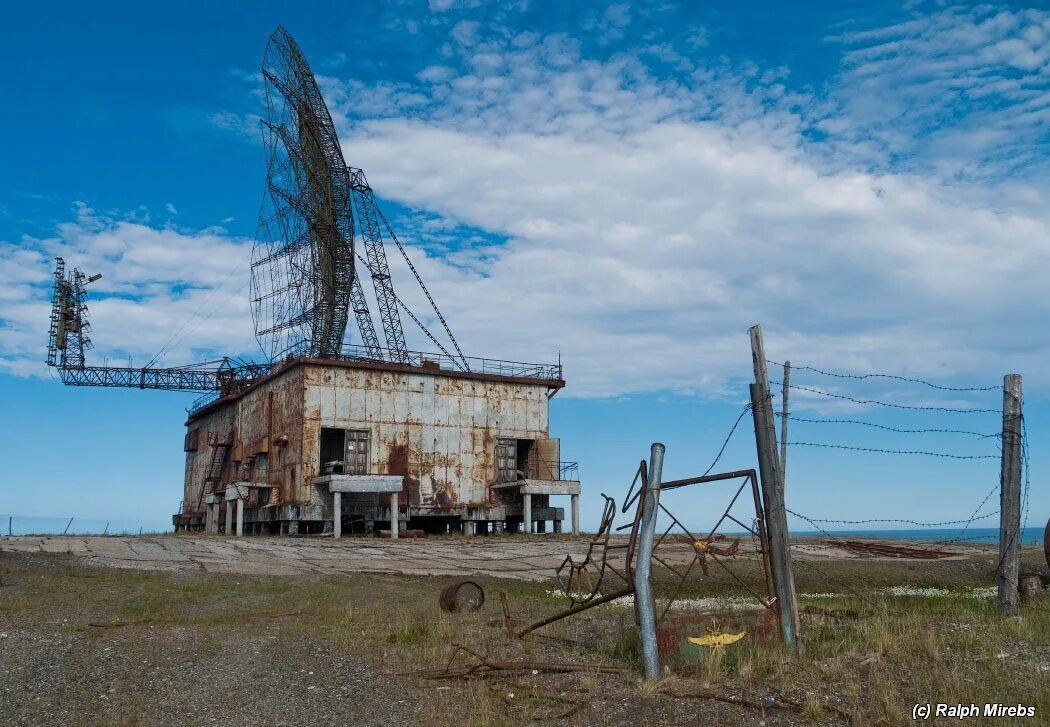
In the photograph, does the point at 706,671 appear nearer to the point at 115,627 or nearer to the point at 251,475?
the point at 115,627

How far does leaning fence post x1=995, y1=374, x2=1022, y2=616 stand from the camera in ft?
38.0

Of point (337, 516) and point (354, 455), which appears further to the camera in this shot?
point (354, 455)

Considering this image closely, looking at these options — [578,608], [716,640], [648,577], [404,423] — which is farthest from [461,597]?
[404,423]

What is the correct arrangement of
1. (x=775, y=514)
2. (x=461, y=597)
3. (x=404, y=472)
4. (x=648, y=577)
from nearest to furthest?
(x=648, y=577) < (x=775, y=514) < (x=461, y=597) < (x=404, y=472)

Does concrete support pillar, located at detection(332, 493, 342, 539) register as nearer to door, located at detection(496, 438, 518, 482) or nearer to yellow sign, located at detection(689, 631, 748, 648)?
door, located at detection(496, 438, 518, 482)

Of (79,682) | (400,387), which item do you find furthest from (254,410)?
(79,682)

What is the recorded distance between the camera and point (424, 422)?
126ft

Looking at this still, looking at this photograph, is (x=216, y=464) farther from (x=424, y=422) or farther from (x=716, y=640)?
(x=716, y=640)

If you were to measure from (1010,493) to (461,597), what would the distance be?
777 cm

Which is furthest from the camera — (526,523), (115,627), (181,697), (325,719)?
(526,523)

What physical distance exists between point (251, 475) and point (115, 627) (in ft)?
99.7

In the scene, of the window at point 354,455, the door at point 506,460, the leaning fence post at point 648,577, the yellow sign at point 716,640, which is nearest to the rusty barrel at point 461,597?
the yellow sign at point 716,640

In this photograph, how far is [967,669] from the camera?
842 cm

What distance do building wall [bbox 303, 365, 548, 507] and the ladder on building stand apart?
11.0 metres
